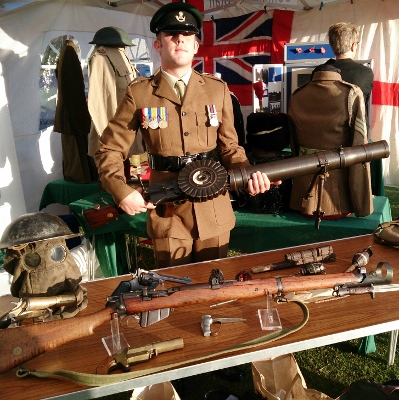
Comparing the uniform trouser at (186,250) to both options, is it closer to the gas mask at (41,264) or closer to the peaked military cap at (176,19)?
the gas mask at (41,264)

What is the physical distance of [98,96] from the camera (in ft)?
15.5

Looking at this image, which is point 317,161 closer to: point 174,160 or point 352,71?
point 174,160

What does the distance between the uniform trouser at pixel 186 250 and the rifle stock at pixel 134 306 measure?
727mm

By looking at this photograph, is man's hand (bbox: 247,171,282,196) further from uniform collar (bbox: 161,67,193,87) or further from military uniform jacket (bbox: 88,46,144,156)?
military uniform jacket (bbox: 88,46,144,156)

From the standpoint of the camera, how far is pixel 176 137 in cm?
240

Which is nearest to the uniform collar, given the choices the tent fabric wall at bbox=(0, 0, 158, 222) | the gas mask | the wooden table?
the gas mask

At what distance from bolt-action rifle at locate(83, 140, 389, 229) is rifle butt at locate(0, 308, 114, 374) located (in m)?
0.67

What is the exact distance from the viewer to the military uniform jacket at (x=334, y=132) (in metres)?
3.09

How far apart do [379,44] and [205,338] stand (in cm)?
650

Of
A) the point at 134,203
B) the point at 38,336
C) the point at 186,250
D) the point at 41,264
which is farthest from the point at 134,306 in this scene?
the point at 186,250

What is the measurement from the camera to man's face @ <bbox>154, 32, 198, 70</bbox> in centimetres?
219

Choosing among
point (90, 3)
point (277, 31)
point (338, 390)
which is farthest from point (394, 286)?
point (277, 31)

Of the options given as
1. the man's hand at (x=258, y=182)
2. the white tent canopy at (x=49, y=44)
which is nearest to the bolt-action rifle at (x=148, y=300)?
the man's hand at (x=258, y=182)

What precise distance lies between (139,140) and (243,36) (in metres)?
4.81
